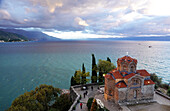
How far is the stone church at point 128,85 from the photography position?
20141mm

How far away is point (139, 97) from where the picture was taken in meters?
21.0

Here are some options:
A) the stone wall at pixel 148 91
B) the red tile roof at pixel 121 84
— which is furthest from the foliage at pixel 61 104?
the stone wall at pixel 148 91

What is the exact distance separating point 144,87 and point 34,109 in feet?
71.5

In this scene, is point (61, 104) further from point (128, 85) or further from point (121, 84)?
point (128, 85)

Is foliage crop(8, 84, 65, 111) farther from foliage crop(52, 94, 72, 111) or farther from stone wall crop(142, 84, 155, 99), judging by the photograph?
stone wall crop(142, 84, 155, 99)

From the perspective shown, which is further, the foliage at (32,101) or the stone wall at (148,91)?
the stone wall at (148,91)

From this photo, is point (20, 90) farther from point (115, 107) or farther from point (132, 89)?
point (132, 89)

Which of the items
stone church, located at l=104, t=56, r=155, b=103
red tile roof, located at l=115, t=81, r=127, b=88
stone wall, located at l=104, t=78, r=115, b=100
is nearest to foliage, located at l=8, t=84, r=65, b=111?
stone wall, located at l=104, t=78, r=115, b=100

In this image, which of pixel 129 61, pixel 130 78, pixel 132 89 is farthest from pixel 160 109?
pixel 129 61

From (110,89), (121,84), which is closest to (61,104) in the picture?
(110,89)

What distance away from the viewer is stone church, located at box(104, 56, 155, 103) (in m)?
20.1

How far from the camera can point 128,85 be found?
794 inches

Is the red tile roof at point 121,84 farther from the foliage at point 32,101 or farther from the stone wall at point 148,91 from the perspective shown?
the foliage at point 32,101

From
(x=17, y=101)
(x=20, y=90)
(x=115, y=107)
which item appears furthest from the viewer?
(x=20, y=90)
